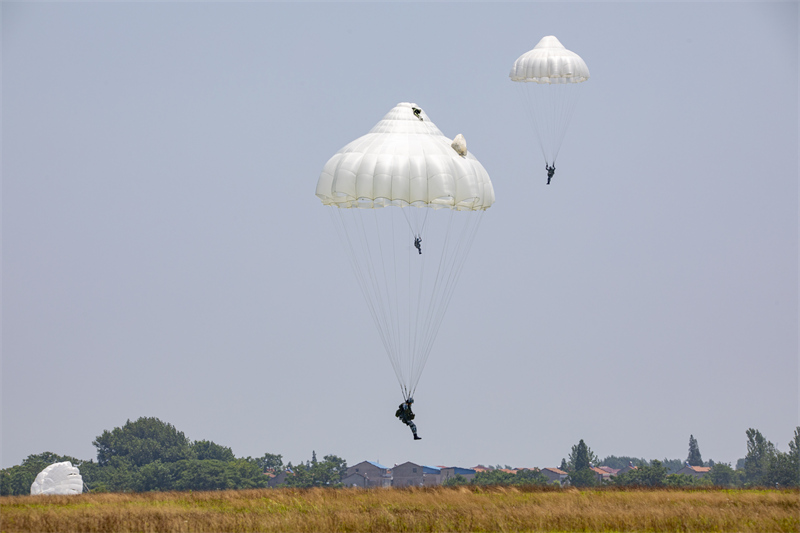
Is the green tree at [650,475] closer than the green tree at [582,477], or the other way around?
the green tree at [650,475]

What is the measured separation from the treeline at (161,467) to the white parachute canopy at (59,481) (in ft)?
192

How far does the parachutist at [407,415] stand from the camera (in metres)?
34.6

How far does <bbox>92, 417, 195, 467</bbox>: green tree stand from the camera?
6058 inches

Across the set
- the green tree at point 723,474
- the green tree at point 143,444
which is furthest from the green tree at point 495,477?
the green tree at point 143,444

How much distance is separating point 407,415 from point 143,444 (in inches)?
4999

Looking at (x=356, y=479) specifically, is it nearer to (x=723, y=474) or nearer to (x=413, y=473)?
(x=413, y=473)

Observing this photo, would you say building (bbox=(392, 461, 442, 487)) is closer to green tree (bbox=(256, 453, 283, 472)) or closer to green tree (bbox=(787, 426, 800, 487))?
green tree (bbox=(256, 453, 283, 472))

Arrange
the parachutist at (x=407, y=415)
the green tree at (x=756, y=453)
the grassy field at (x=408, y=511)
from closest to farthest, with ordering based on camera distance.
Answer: the grassy field at (x=408, y=511) → the parachutist at (x=407, y=415) → the green tree at (x=756, y=453)

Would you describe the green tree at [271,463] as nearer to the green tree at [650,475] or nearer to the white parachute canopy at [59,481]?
the green tree at [650,475]

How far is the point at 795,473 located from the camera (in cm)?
11538

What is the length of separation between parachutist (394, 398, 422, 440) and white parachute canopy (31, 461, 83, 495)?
2816 centimetres

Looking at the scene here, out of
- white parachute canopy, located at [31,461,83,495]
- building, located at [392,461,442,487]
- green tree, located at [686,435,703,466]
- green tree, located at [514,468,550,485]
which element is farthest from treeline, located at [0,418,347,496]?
green tree, located at [686,435,703,466]

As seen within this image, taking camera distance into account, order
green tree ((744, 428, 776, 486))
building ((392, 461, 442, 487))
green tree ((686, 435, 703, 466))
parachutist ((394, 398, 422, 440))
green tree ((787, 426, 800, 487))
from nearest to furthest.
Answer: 1. parachutist ((394, 398, 422, 440))
2. green tree ((787, 426, 800, 487))
3. green tree ((744, 428, 776, 486))
4. building ((392, 461, 442, 487))
5. green tree ((686, 435, 703, 466))

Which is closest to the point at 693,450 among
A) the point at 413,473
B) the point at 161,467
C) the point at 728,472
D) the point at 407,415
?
the point at 728,472
